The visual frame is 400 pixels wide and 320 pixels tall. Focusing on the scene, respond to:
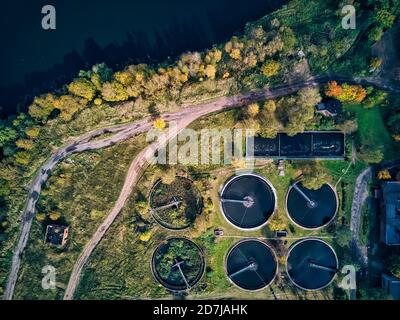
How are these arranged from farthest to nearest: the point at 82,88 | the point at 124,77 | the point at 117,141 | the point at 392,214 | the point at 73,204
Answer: the point at 117,141 → the point at 73,204 → the point at 82,88 → the point at 124,77 → the point at 392,214

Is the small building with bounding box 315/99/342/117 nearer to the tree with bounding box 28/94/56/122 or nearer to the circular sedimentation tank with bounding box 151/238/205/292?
the circular sedimentation tank with bounding box 151/238/205/292

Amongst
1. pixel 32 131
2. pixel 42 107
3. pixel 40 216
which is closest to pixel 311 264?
pixel 40 216

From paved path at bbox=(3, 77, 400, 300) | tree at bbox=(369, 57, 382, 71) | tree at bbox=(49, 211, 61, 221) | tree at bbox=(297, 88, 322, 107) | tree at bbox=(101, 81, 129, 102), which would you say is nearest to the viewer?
tree at bbox=(297, 88, 322, 107)

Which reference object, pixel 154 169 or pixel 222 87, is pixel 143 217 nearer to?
pixel 154 169

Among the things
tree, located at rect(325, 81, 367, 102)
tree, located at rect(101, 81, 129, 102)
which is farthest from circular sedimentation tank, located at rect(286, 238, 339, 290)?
tree, located at rect(101, 81, 129, 102)

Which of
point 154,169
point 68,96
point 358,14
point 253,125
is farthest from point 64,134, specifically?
point 358,14

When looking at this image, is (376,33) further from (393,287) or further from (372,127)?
(393,287)
